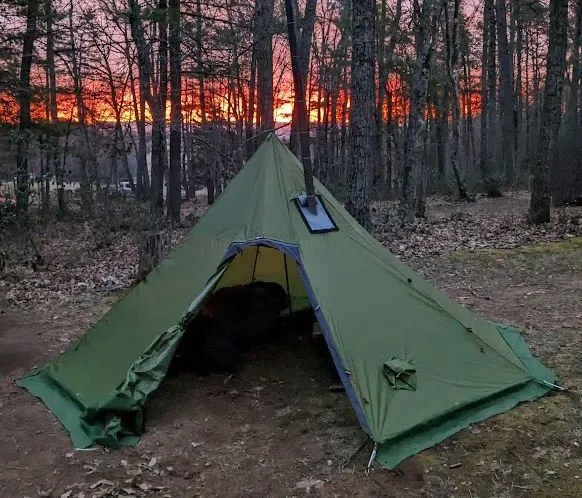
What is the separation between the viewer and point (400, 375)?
429 cm

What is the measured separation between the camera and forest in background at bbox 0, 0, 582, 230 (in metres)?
9.20

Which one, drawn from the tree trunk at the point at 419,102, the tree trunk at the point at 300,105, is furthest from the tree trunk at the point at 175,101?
the tree trunk at the point at 419,102

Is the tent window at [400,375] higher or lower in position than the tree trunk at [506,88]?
lower

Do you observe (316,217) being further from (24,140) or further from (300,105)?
(24,140)

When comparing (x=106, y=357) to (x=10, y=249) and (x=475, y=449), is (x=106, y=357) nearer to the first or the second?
(x=475, y=449)

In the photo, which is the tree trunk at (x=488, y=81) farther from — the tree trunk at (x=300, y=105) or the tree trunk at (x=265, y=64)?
the tree trunk at (x=300, y=105)

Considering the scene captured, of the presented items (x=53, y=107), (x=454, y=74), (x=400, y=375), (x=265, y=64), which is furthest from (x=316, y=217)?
(x=53, y=107)

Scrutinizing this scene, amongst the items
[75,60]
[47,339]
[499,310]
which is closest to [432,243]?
[499,310]

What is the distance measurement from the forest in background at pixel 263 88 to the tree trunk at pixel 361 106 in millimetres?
19

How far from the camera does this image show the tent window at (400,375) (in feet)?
14.0

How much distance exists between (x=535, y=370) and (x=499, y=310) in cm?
222

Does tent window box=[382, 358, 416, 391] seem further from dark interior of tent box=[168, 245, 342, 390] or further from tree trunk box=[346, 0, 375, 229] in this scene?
tree trunk box=[346, 0, 375, 229]

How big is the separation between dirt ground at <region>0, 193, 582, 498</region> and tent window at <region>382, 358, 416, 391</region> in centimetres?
46

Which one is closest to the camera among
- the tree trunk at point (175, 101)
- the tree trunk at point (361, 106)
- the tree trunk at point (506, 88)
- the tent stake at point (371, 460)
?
the tent stake at point (371, 460)
